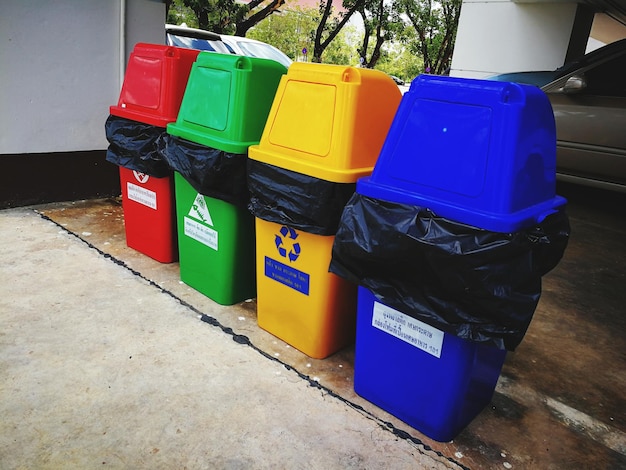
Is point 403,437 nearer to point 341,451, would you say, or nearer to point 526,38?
point 341,451

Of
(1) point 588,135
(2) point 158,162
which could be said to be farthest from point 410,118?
(1) point 588,135

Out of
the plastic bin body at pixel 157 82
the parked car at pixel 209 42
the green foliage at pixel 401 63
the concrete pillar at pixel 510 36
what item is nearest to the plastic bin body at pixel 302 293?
the plastic bin body at pixel 157 82

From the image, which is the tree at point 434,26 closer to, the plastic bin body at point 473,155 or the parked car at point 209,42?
the parked car at point 209,42

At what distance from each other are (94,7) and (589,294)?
14.4 feet

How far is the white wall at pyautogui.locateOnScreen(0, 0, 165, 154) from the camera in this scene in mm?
3777

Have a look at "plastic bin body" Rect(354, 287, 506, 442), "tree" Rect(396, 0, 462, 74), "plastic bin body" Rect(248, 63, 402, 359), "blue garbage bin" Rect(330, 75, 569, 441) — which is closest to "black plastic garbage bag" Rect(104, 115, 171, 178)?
"plastic bin body" Rect(248, 63, 402, 359)

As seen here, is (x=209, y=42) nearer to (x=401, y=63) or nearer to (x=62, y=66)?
(x=62, y=66)

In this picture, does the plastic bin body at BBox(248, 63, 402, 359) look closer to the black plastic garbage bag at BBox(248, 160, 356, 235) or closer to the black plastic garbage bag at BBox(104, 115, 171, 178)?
the black plastic garbage bag at BBox(248, 160, 356, 235)

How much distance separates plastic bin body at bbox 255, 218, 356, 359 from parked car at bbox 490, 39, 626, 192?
3.81 metres

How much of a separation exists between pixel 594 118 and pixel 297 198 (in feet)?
13.5

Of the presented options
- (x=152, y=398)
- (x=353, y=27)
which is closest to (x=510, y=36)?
(x=152, y=398)

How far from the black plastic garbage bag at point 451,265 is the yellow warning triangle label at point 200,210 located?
106 cm

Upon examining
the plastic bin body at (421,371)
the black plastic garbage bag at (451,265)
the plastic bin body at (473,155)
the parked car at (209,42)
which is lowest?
the plastic bin body at (421,371)

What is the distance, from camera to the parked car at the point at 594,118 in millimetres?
4812
